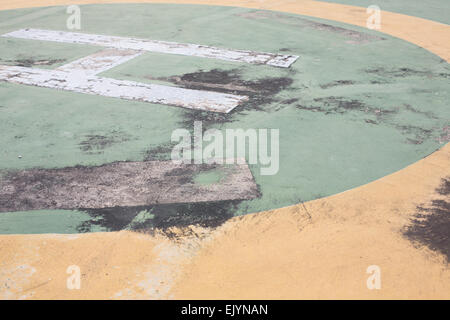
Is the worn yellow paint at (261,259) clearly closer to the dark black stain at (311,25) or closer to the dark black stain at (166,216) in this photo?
the dark black stain at (166,216)

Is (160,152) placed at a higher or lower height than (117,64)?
lower

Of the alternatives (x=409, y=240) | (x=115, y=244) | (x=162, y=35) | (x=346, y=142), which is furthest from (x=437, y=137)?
(x=162, y=35)

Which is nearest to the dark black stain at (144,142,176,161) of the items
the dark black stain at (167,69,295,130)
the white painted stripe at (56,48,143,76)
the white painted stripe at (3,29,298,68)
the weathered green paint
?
the dark black stain at (167,69,295,130)

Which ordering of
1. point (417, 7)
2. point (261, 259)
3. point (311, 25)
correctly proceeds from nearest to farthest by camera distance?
1. point (261, 259)
2. point (311, 25)
3. point (417, 7)

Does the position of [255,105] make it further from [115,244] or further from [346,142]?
[115,244]

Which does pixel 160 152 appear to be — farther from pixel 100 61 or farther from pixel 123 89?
pixel 100 61

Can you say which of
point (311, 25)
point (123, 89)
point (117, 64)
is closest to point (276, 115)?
point (123, 89)

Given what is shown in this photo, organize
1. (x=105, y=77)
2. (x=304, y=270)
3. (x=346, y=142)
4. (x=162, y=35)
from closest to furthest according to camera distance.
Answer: (x=304, y=270) → (x=346, y=142) → (x=105, y=77) → (x=162, y=35)
